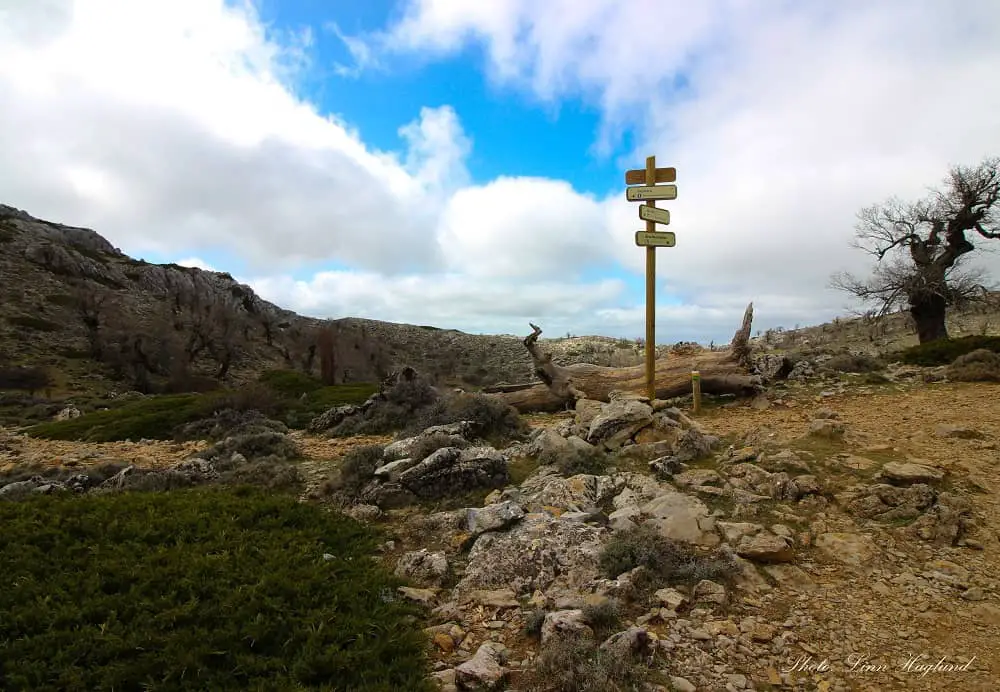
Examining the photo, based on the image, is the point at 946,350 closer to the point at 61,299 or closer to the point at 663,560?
the point at 663,560

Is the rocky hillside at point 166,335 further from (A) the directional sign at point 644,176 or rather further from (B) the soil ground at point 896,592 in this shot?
(B) the soil ground at point 896,592

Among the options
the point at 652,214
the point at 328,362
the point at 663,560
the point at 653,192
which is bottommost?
the point at 663,560

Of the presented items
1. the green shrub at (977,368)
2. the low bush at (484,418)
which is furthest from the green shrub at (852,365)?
the low bush at (484,418)

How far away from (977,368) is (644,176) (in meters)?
8.84

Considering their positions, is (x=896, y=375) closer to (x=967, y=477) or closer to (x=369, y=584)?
(x=967, y=477)

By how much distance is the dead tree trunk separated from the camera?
→ 1359 centimetres

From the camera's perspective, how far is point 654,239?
11031 millimetres

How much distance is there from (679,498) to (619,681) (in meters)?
2.93

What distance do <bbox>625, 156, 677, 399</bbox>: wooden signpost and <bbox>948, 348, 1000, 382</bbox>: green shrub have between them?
7.39 meters

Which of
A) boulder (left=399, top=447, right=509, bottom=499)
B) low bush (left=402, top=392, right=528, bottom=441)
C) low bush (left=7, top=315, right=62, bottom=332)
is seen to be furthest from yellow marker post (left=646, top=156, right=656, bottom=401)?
low bush (left=7, top=315, right=62, bottom=332)

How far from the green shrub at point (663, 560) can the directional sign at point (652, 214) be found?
7445mm

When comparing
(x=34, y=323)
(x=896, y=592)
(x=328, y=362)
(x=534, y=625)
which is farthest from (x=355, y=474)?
(x=34, y=323)

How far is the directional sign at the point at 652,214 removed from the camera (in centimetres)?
1091

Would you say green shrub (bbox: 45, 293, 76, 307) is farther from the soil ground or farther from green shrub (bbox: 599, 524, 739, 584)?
green shrub (bbox: 599, 524, 739, 584)
